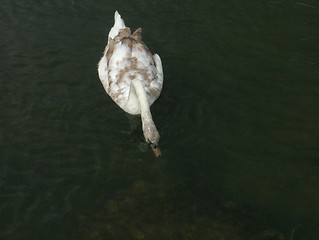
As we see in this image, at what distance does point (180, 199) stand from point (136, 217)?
37.7 inches

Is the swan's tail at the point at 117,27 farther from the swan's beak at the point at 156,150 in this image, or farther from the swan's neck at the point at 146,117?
the swan's beak at the point at 156,150

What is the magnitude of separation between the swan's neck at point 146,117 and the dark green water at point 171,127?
0.80 metres

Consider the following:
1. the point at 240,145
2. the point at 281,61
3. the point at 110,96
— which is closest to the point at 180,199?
the point at 240,145

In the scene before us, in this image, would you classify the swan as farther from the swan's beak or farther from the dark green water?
the swan's beak

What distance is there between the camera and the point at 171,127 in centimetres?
970

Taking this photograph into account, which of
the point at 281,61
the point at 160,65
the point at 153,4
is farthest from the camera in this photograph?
the point at 153,4

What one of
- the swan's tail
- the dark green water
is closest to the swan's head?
the dark green water

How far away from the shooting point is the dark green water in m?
7.91

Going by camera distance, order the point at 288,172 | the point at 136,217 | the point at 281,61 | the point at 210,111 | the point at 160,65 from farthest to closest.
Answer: the point at 281,61
the point at 160,65
the point at 210,111
the point at 288,172
the point at 136,217

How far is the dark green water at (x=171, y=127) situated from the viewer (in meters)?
7.91

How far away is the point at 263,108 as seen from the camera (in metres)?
10.4

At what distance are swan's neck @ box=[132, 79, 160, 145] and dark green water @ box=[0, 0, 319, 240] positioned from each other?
80 centimetres

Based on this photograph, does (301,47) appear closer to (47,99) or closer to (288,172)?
(288,172)

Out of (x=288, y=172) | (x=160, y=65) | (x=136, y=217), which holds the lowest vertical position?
(x=136, y=217)
